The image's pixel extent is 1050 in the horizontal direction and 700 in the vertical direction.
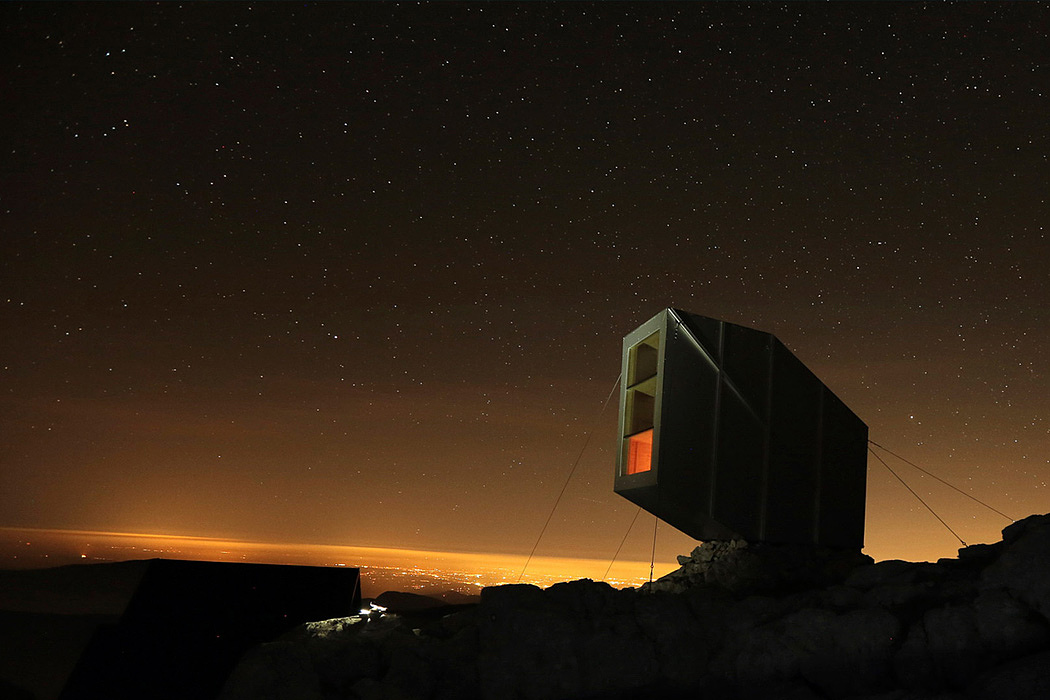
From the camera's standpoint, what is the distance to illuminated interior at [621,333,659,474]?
72.7 ft

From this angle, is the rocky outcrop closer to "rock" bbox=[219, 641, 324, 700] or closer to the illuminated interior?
"rock" bbox=[219, 641, 324, 700]

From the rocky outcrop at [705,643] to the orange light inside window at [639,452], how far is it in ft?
17.0

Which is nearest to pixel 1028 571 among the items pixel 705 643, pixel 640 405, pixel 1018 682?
pixel 1018 682

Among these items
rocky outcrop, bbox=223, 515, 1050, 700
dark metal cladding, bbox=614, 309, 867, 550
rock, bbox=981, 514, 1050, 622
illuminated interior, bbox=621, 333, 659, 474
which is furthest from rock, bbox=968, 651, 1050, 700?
illuminated interior, bbox=621, 333, 659, 474

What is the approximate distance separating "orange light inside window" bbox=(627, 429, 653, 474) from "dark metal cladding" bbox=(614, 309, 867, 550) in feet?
0.10

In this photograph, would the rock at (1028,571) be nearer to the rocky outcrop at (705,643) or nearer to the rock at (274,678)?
the rocky outcrop at (705,643)

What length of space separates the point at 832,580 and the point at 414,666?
10.4m

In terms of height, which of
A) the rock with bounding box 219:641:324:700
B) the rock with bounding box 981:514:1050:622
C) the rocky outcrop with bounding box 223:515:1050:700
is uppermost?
the rock with bounding box 981:514:1050:622

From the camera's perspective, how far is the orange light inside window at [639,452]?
2208cm

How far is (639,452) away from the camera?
73.4 ft

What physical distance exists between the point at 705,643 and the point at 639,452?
7684 millimetres

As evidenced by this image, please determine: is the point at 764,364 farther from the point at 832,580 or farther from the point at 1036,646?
the point at 1036,646

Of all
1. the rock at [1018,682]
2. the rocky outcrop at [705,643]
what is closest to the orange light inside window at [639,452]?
the rocky outcrop at [705,643]

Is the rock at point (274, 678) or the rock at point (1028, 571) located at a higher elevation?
the rock at point (1028, 571)
